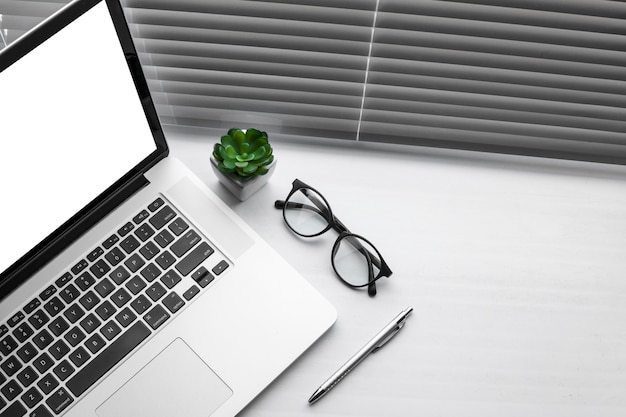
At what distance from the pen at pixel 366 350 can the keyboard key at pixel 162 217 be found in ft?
1.05

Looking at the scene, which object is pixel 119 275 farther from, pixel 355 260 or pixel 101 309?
pixel 355 260

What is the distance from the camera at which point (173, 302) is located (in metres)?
0.97

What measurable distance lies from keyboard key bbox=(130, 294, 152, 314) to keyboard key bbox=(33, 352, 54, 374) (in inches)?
4.9

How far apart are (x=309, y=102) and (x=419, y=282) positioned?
1.16 feet

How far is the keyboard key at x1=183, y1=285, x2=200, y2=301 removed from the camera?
0.97 metres

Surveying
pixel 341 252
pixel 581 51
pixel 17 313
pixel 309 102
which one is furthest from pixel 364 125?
pixel 17 313

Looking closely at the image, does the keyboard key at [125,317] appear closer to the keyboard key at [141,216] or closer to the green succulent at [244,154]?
the keyboard key at [141,216]

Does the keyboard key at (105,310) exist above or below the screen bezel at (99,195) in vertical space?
below

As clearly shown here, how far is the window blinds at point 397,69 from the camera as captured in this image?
3.51 feet

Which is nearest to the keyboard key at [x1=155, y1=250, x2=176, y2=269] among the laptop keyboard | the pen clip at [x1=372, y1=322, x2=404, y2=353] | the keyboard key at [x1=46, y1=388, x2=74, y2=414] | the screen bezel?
the laptop keyboard

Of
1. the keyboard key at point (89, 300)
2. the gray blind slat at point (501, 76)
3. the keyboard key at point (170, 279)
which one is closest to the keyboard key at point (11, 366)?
the keyboard key at point (89, 300)

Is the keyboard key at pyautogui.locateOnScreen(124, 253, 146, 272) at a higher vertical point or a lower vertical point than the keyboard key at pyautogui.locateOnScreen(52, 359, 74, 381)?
higher

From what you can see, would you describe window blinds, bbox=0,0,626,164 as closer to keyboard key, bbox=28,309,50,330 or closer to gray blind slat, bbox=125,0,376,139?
gray blind slat, bbox=125,0,376,139

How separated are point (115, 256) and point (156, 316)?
0.10 metres
